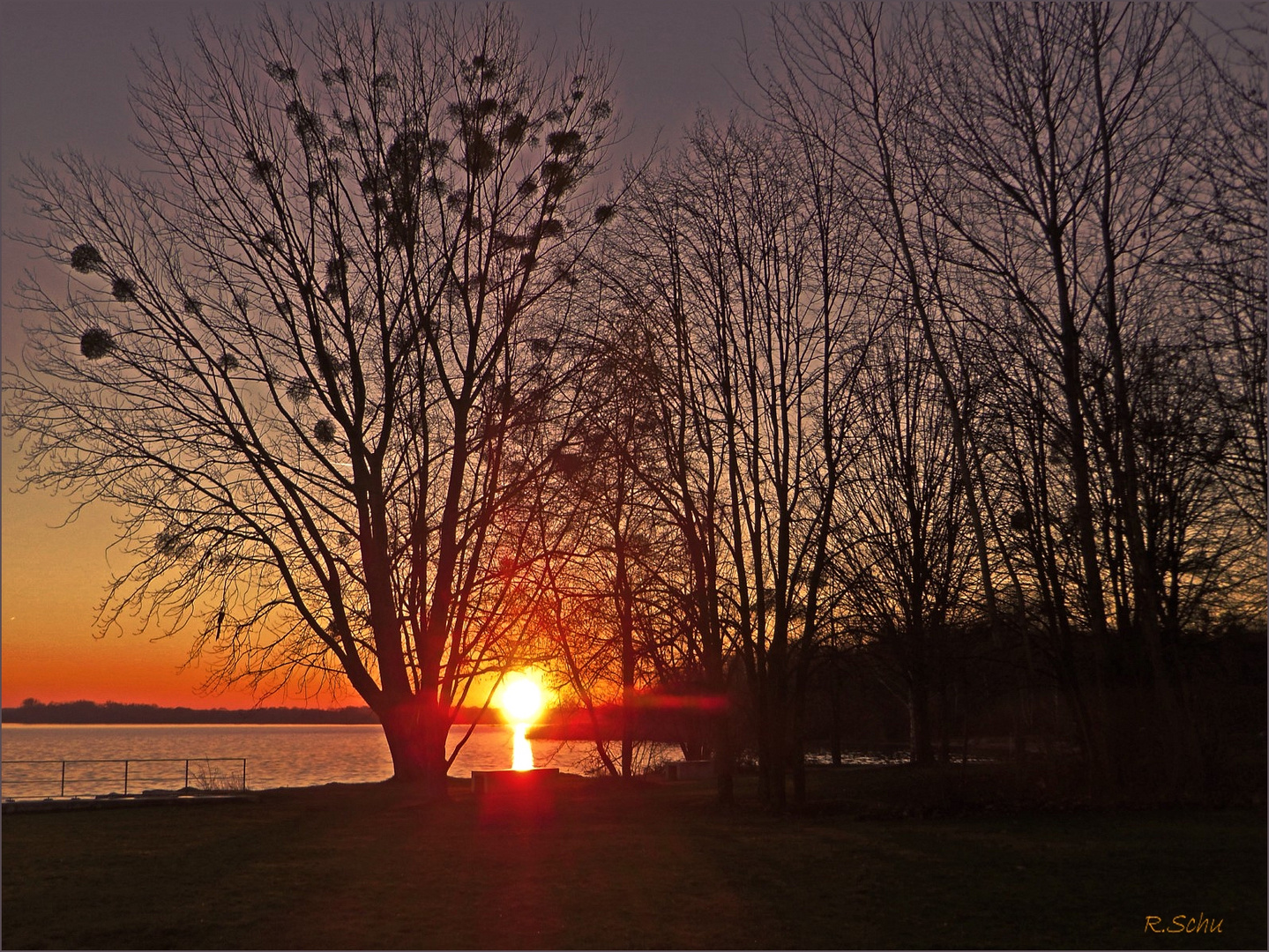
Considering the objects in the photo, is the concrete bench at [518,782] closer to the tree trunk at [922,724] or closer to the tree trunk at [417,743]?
the tree trunk at [417,743]

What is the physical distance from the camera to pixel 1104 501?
603 inches

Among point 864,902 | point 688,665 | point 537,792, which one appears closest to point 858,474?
point 688,665

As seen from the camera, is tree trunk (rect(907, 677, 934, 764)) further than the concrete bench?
Yes

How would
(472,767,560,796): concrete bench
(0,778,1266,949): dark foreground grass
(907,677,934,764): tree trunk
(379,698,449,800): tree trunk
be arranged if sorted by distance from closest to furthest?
(0,778,1266,949): dark foreground grass
(472,767,560,796): concrete bench
(379,698,449,800): tree trunk
(907,677,934,764): tree trunk

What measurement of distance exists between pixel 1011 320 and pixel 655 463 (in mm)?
6428

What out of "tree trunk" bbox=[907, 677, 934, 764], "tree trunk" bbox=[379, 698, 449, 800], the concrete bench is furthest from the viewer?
"tree trunk" bbox=[907, 677, 934, 764]

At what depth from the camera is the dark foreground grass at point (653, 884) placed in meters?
7.36

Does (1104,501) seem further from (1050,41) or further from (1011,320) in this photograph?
(1050,41)

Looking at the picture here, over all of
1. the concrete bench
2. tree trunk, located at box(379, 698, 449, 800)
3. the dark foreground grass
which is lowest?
the dark foreground grass

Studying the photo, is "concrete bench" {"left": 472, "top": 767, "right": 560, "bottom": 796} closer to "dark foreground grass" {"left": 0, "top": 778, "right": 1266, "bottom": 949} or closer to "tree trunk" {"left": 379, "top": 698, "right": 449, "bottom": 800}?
"tree trunk" {"left": 379, "top": 698, "right": 449, "bottom": 800}

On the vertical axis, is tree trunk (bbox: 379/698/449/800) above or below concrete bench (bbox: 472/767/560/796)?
above

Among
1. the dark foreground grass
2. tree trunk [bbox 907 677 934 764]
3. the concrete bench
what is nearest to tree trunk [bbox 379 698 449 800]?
the concrete bench

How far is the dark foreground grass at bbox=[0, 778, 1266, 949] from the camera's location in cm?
736

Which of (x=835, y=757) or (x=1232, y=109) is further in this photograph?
(x=835, y=757)
